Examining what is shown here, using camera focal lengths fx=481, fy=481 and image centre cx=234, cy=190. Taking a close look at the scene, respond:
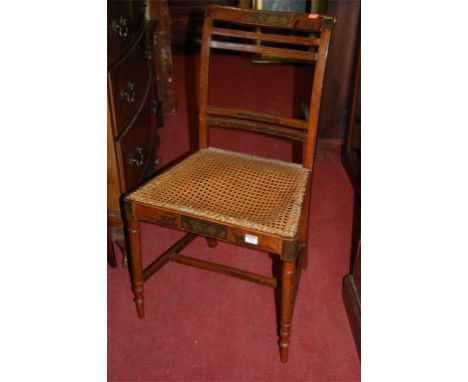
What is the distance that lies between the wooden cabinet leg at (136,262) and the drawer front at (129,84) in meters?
0.39

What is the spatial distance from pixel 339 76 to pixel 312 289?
1.37 metres

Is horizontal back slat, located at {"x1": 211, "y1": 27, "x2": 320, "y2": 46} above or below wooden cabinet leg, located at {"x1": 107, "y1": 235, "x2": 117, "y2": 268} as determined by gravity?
above

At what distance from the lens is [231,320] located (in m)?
1.94

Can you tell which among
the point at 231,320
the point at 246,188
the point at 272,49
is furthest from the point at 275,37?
the point at 231,320

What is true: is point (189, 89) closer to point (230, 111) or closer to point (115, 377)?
point (230, 111)

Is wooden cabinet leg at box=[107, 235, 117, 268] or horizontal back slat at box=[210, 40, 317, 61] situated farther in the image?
wooden cabinet leg at box=[107, 235, 117, 268]

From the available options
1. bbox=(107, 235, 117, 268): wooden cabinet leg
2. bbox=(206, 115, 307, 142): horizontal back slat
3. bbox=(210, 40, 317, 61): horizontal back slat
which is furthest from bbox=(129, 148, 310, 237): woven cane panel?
bbox=(107, 235, 117, 268): wooden cabinet leg

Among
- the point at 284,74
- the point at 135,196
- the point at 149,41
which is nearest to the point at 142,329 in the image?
the point at 135,196

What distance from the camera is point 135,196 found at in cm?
165

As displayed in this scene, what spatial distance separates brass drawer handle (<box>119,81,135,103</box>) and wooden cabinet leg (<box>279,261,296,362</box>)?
36.6 inches

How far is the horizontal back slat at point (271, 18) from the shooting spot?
5.30 feet

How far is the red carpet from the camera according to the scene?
68.6 inches

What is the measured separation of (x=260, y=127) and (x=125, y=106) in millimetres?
565

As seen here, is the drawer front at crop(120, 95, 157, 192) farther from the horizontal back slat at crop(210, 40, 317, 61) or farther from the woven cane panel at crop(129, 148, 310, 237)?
the horizontal back slat at crop(210, 40, 317, 61)
